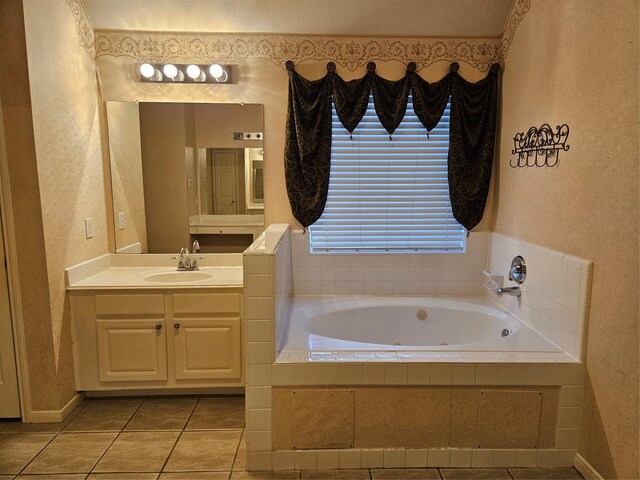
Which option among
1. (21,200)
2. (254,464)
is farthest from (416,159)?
(21,200)

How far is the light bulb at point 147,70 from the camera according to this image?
2855 mm

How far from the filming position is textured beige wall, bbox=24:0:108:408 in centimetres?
229

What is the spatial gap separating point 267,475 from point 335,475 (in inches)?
12.8

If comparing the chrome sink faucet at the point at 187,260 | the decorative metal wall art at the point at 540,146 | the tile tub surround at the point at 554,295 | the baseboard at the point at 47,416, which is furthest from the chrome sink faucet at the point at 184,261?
the decorative metal wall art at the point at 540,146

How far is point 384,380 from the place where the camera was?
2002mm

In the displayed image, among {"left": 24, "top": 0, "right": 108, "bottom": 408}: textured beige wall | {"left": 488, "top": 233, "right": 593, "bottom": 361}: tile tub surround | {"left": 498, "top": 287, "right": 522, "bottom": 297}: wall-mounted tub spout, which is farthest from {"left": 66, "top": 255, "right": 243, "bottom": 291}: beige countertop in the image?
{"left": 488, "top": 233, "right": 593, "bottom": 361}: tile tub surround

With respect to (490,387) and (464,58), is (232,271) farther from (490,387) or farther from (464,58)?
(464,58)

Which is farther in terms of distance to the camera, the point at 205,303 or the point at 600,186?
the point at 205,303

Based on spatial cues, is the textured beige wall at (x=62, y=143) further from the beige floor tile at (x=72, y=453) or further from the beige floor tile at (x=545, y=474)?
the beige floor tile at (x=545, y=474)

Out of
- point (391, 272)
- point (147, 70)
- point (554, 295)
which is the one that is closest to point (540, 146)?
point (554, 295)

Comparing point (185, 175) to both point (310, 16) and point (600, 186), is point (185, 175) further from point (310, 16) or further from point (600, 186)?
point (600, 186)

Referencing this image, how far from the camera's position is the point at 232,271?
2998 millimetres

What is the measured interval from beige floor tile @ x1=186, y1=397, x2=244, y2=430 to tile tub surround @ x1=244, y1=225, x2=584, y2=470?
0.48 meters

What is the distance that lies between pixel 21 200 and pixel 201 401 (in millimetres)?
1580
